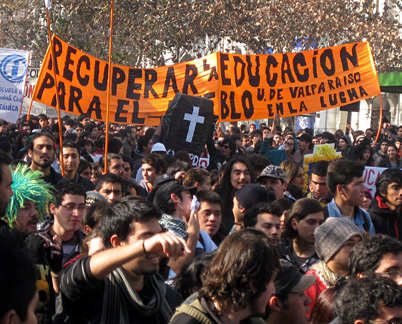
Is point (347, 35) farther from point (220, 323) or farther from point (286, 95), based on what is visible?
point (220, 323)

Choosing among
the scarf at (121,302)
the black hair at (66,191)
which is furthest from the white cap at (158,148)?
the scarf at (121,302)

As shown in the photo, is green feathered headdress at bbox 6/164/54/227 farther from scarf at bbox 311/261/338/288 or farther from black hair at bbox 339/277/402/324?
black hair at bbox 339/277/402/324

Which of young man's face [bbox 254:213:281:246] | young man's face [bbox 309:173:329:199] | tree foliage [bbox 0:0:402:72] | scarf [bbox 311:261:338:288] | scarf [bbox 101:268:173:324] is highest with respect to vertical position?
tree foliage [bbox 0:0:402:72]

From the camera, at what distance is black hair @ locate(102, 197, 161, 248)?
10.3ft

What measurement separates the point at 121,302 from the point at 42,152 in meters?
4.29

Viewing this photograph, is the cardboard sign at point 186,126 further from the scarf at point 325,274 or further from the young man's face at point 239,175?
the scarf at point 325,274

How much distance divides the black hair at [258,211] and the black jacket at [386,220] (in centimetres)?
152

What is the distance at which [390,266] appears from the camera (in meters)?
3.67

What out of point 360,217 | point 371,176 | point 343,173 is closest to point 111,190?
point 343,173

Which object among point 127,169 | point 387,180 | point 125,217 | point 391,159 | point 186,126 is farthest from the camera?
point 391,159

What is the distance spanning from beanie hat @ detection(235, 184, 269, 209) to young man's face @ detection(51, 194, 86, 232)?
124cm

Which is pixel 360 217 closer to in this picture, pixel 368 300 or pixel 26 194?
pixel 26 194

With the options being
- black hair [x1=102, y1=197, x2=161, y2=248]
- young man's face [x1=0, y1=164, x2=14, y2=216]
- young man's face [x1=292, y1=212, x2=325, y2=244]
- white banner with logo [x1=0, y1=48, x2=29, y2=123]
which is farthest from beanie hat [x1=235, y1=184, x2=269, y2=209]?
white banner with logo [x1=0, y1=48, x2=29, y2=123]

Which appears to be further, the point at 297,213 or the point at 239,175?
the point at 239,175
